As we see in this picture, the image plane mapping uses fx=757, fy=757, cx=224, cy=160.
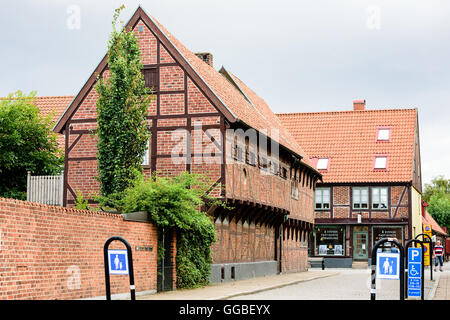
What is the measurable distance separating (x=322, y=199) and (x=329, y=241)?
9.00 feet

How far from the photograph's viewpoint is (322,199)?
49062mm

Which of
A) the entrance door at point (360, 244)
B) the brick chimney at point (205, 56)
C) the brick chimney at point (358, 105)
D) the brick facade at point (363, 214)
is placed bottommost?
the entrance door at point (360, 244)

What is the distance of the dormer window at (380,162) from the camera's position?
159ft

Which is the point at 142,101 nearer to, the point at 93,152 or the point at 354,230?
the point at 93,152

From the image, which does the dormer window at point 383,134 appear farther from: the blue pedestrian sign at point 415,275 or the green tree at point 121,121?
the blue pedestrian sign at point 415,275

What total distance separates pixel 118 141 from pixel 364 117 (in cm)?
3265

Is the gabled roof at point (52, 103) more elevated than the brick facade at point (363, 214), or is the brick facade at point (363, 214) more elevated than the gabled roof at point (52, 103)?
the gabled roof at point (52, 103)

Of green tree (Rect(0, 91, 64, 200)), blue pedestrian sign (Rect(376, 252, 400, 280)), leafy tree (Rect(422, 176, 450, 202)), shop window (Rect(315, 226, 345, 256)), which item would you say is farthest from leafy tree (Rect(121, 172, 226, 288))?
leafy tree (Rect(422, 176, 450, 202))

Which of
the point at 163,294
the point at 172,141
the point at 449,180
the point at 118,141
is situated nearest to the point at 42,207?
the point at 163,294

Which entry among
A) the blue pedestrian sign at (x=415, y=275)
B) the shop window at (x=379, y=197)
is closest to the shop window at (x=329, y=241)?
the shop window at (x=379, y=197)

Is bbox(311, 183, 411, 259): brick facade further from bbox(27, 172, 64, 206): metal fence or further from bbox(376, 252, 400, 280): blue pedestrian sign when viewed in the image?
bbox(376, 252, 400, 280): blue pedestrian sign

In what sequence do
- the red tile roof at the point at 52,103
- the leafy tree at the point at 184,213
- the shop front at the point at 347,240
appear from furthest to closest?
1. the shop front at the point at 347,240
2. the red tile roof at the point at 52,103
3. the leafy tree at the point at 184,213

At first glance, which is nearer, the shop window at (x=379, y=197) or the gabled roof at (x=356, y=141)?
the shop window at (x=379, y=197)

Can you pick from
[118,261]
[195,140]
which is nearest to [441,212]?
[195,140]
